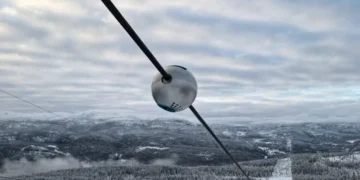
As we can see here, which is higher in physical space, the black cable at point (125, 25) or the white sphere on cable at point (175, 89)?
the black cable at point (125, 25)

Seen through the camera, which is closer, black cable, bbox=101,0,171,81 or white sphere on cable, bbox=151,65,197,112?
black cable, bbox=101,0,171,81

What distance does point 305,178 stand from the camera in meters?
186

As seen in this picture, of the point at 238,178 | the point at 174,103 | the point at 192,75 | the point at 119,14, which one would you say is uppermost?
the point at 119,14

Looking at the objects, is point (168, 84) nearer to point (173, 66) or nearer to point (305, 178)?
point (173, 66)

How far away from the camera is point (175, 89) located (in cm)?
392

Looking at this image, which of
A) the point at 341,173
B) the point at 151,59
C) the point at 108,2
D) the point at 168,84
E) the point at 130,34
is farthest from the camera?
the point at 341,173

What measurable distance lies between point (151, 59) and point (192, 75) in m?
0.85

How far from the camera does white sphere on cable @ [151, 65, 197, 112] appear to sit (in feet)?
12.9

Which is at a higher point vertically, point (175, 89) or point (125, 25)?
point (125, 25)

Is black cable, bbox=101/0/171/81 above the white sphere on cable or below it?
above

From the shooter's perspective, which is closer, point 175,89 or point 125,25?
point 125,25

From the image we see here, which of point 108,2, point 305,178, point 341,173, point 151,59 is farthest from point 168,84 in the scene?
point 341,173

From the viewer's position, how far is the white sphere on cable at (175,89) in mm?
3930

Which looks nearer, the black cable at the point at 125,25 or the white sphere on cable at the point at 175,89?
the black cable at the point at 125,25
